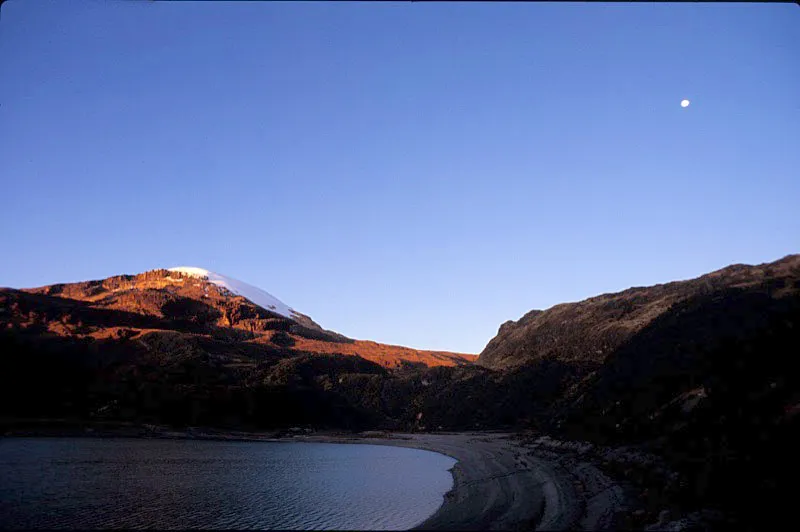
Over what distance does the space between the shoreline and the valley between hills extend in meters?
0.20

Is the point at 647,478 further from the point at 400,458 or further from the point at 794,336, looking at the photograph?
the point at 400,458

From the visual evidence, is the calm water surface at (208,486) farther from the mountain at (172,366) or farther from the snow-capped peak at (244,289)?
the snow-capped peak at (244,289)

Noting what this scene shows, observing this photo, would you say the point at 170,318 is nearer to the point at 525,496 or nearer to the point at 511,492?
the point at 511,492

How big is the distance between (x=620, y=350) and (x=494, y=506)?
1273 inches

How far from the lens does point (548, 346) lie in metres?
85.4

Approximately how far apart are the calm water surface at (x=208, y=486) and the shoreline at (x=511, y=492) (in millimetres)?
1669

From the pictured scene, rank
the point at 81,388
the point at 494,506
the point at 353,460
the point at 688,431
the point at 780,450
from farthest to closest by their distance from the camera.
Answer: the point at 81,388 < the point at 353,460 < the point at 688,431 < the point at 494,506 < the point at 780,450

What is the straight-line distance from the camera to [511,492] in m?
26.3

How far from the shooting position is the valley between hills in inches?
816

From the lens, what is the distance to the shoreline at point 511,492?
20281 mm

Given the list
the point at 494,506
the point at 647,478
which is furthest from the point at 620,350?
the point at 494,506

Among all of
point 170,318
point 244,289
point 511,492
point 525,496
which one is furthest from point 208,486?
point 244,289

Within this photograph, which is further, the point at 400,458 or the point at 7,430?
the point at 7,430

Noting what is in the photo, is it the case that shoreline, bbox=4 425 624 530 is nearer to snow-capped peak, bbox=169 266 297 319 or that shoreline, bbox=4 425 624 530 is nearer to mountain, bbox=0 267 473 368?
mountain, bbox=0 267 473 368
